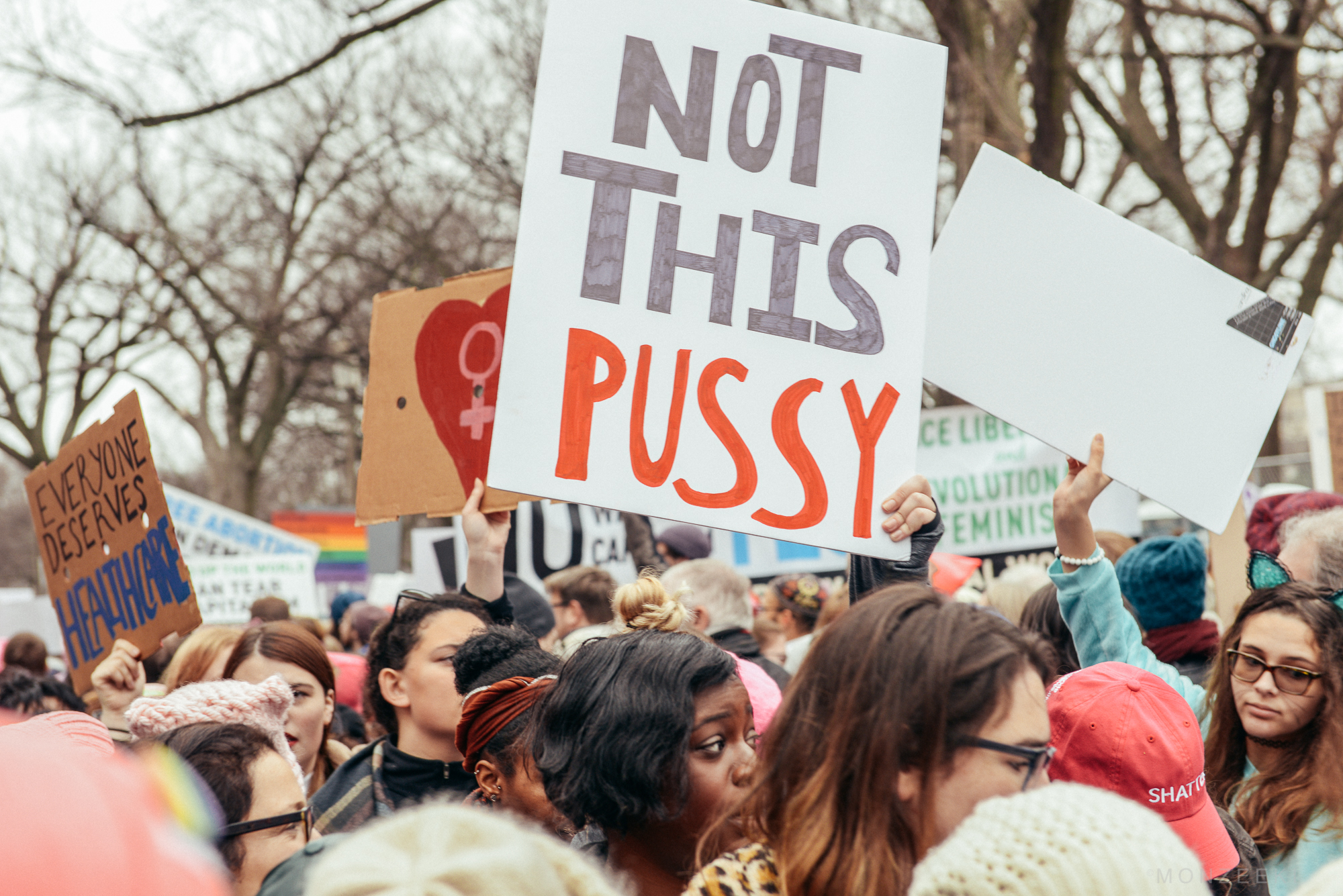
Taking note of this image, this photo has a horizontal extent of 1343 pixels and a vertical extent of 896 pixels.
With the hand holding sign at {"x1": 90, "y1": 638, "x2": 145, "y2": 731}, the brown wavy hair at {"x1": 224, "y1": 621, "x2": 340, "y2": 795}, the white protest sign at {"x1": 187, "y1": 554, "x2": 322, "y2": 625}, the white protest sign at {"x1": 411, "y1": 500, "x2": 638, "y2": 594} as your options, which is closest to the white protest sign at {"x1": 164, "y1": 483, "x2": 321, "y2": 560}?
the white protest sign at {"x1": 187, "y1": 554, "x2": 322, "y2": 625}

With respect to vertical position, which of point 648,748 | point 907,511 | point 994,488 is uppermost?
point 907,511

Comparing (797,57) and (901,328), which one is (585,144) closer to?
(797,57)

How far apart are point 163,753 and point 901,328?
192 centimetres

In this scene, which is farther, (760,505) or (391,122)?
(391,122)

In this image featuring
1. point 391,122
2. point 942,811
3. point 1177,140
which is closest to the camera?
point 942,811

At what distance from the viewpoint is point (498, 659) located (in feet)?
8.95

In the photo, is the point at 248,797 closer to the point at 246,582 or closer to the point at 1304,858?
the point at 1304,858

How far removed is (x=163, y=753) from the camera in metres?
0.89

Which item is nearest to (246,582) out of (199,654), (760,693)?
(199,654)

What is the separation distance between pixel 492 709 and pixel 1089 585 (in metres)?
1.33

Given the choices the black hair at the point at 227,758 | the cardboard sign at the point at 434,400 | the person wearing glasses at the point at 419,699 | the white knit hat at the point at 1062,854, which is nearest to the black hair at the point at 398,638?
the person wearing glasses at the point at 419,699

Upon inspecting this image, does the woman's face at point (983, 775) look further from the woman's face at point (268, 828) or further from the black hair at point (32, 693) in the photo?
the black hair at point (32, 693)

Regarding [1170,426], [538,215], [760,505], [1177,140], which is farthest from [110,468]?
[1177,140]

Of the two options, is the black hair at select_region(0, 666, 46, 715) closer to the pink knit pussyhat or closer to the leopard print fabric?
the pink knit pussyhat
